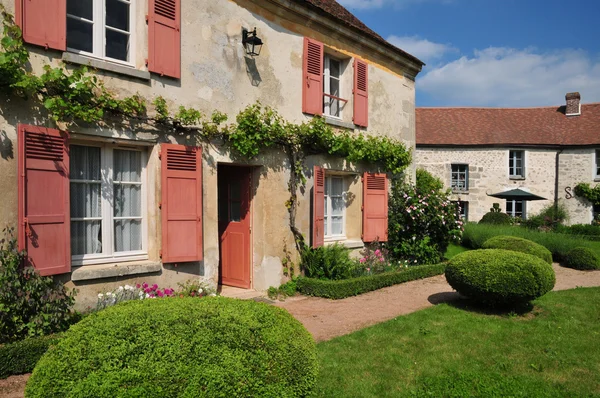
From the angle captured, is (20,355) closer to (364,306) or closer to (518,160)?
(364,306)

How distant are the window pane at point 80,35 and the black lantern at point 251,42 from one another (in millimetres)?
2407

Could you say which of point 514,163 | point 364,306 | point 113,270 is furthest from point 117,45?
point 514,163

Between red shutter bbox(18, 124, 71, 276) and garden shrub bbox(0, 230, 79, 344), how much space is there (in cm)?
17

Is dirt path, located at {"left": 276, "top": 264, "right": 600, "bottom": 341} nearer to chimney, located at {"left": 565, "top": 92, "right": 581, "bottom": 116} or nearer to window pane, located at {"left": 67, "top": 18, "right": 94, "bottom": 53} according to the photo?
window pane, located at {"left": 67, "top": 18, "right": 94, "bottom": 53}

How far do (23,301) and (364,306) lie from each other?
4775mm

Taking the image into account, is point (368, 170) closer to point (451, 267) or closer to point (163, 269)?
point (451, 267)

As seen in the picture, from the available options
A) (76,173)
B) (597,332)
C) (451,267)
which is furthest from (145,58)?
(597,332)

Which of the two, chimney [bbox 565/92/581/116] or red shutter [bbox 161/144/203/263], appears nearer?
red shutter [bbox 161/144/203/263]

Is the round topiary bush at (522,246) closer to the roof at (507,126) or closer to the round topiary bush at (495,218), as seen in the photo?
the round topiary bush at (495,218)

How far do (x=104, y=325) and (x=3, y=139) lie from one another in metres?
3.45

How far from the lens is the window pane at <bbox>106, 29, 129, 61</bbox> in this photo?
5.89m

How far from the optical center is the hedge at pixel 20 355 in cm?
408

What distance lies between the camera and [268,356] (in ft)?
8.38

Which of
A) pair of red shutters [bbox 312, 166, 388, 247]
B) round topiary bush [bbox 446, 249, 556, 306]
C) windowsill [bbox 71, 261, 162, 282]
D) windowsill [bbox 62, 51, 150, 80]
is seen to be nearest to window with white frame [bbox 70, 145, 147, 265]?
windowsill [bbox 71, 261, 162, 282]
